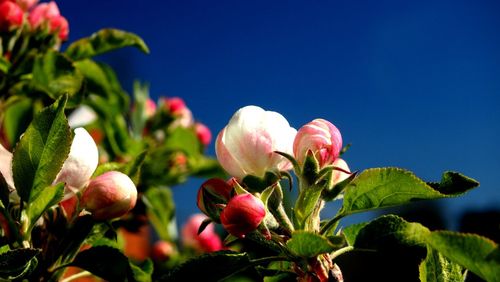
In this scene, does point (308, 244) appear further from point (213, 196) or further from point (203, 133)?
point (203, 133)

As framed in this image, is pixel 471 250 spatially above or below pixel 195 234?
above

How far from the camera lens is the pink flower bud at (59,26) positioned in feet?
4.49

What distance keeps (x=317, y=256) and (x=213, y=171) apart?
1492 millimetres

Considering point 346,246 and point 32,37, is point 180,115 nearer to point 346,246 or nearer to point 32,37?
point 32,37

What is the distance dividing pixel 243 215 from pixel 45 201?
0.26 m

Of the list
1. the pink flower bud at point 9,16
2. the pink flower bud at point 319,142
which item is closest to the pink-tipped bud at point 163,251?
the pink flower bud at point 9,16

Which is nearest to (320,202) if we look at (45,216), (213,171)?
(45,216)

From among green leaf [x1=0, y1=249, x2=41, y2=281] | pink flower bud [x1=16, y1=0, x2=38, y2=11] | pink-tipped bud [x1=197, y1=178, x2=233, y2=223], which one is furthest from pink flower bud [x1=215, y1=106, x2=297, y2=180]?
pink flower bud [x1=16, y1=0, x2=38, y2=11]

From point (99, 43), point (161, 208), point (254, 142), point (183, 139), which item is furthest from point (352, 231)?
point (183, 139)

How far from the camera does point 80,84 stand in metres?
1.28

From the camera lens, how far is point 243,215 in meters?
0.73

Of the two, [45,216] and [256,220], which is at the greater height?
[256,220]

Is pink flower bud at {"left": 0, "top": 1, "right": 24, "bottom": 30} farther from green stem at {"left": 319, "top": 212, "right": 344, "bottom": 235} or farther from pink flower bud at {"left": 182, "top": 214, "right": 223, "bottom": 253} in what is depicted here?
pink flower bud at {"left": 182, "top": 214, "right": 223, "bottom": 253}

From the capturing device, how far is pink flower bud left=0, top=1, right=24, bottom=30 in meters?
1.31
